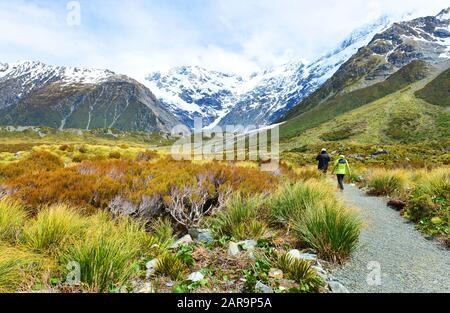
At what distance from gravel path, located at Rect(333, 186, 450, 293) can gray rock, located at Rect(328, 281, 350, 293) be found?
0.86 feet

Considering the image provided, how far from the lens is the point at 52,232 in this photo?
596 centimetres

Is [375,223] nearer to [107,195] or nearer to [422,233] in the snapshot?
[422,233]

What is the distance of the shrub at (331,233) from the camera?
632cm

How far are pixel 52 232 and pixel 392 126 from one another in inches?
4404

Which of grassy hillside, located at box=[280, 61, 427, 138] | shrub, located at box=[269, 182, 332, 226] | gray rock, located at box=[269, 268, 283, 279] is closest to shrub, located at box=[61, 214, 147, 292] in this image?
gray rock, located at box=[269, 268, 283, 279]

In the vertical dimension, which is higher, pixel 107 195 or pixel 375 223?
pixel 107 195

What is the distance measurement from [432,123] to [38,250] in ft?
383

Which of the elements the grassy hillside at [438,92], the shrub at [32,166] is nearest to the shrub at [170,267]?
the shrub at [32,166]

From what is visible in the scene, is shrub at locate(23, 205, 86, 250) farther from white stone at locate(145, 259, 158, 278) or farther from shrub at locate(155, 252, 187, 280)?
shrub at locate(155, 252, 187, 280)

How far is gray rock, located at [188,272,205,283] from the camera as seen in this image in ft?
16.3

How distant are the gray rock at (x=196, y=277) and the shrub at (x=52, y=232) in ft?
7.58

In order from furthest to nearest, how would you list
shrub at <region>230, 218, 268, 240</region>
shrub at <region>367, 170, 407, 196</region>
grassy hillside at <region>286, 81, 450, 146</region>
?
grassy hillside at <region>286, 81, 450, 146</region> → shrub at <region>367, 170, 407, 196</region> → shrub at <region>230, 218, 268, 240</region>
